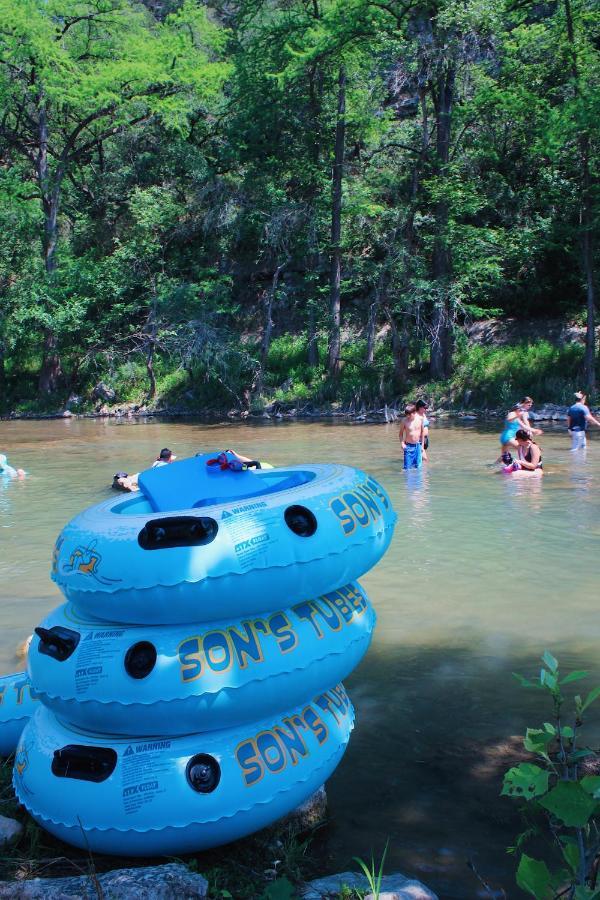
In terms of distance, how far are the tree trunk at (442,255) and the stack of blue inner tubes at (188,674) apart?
24942 millimetres

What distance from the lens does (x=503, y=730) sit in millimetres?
4938

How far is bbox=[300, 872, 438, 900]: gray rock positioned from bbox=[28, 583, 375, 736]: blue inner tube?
2.59 feet

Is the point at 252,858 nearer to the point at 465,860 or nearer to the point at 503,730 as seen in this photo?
the point at 465,860

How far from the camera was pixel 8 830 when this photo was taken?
3748mm

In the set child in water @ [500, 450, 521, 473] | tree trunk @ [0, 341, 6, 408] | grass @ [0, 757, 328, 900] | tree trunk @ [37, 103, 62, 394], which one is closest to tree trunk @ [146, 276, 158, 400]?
tree trunk @ [37, 103, 62, 394]

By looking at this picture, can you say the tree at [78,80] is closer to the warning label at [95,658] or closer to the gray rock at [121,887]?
the warning label at [95,658]

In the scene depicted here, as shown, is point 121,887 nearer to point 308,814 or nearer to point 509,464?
point 308,814

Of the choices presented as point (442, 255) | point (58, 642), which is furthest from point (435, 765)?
point (442, 255)

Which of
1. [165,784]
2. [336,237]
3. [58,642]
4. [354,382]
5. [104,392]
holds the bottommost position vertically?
[165,784]

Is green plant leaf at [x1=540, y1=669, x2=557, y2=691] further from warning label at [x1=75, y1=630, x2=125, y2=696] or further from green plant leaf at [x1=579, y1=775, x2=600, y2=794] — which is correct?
warning label at [x1=75, y1=630, x2=125, y2=696]

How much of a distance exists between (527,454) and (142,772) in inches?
483

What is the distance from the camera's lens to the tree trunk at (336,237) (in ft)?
98.8

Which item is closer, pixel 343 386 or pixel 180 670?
pixel 180 670

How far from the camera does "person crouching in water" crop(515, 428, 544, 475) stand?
1441 centimetres
